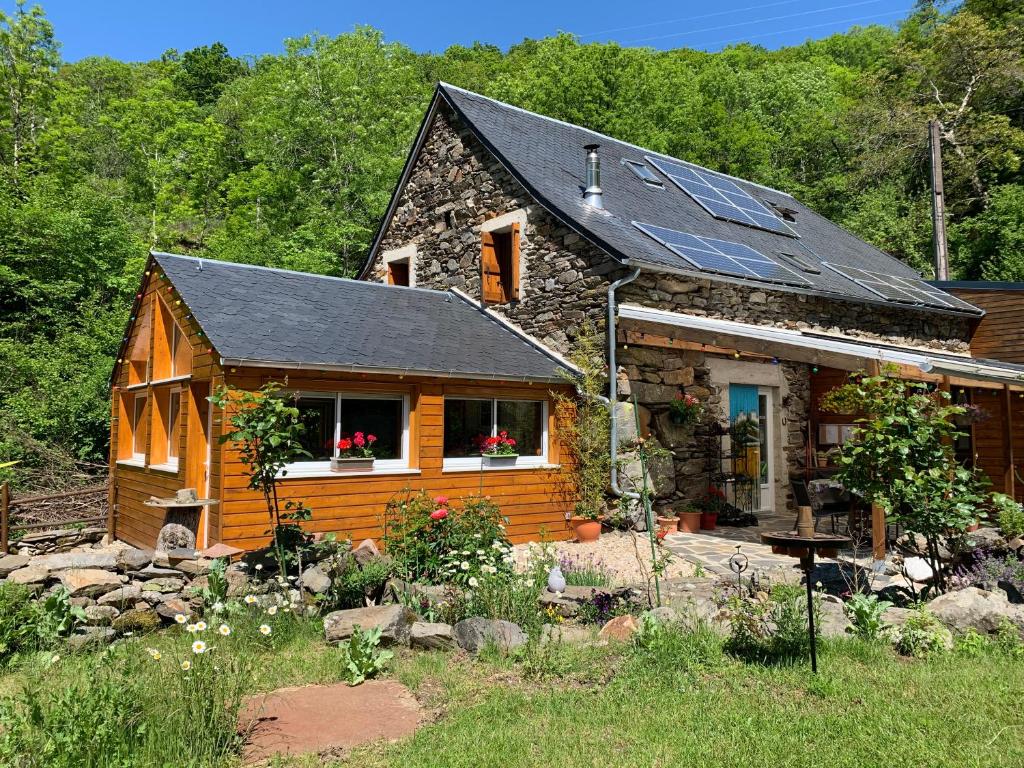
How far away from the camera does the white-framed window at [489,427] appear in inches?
363

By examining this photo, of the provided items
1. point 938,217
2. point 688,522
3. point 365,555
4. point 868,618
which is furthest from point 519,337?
point 938,217

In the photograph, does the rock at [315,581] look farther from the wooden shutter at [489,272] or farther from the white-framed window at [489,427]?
the wooden shutter at [489,272]

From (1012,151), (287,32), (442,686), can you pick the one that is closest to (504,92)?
(287,32)

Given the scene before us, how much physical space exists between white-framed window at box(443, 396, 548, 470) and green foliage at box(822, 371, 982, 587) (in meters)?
4.74

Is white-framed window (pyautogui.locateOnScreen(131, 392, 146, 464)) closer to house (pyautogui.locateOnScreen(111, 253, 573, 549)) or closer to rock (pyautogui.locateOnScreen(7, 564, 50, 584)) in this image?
house (pyautogui.locateOnScreen(111, 253, 573, 549))

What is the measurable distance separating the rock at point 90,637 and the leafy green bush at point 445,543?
88.5 inches

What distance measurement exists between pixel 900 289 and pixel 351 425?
12236 mm

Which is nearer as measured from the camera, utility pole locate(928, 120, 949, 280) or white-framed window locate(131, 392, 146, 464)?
white-framed window locate(131, 392, 146, 464)

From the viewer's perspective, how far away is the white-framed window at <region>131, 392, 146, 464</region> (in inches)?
411

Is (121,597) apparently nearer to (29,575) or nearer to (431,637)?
(29,575)

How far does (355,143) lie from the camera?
24.9 m

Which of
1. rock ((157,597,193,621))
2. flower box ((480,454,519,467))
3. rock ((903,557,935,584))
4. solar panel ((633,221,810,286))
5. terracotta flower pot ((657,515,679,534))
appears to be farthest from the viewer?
solar panel ((633,221,810,286))

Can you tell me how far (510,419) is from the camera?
32.2 feet

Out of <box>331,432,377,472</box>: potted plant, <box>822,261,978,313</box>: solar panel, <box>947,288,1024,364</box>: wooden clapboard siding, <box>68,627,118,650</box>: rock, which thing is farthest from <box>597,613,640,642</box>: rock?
<box>947,288,1024,364</box>: wooden clapboard siding
